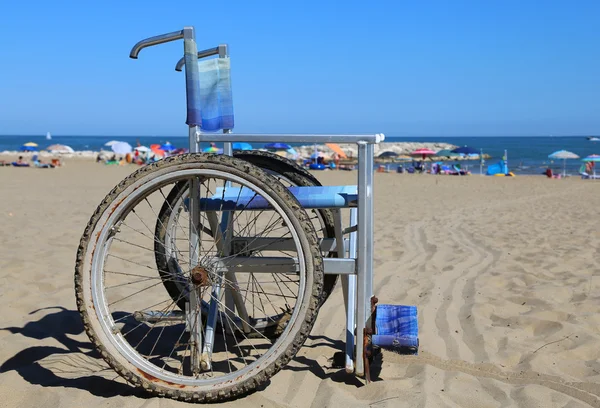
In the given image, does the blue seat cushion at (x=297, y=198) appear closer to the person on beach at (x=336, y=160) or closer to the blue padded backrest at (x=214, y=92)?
the blue padded backrest at (x=214, y=92)

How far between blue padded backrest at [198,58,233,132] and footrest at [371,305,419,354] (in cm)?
127

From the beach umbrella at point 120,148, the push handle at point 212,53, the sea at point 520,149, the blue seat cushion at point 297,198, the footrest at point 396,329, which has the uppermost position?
the push handle at point 212,53

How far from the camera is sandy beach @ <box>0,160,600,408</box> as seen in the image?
2951 millimetres

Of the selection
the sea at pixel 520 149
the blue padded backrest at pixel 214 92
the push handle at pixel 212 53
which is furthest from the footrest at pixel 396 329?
the sea at pixel 520 149

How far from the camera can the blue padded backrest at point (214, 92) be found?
306 cm

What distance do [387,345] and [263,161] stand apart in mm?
1314

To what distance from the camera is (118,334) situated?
9.38 ft

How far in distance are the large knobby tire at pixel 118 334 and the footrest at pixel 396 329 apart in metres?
0.58

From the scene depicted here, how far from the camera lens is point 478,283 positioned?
17.3 ft

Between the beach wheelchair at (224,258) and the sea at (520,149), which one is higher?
the beach wheelchair at (224,258)

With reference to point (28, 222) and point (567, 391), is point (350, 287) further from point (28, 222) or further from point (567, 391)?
point (28, 222)

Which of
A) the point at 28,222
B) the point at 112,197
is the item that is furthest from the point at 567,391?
the point at 28,222

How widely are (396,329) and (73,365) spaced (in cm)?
174

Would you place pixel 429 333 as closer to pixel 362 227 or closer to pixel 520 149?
pixel 362 227
